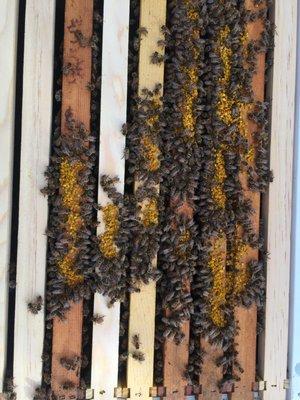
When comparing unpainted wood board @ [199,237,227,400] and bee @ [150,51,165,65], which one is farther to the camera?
unpainted wood board @ [199,237,227,400]

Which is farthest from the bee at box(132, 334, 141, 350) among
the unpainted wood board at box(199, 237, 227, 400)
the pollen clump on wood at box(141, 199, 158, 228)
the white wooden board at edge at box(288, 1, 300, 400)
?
the white wooden board at edge at box(288, 1, 300, 400)

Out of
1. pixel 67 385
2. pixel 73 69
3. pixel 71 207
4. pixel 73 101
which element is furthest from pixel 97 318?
pixel 73 69

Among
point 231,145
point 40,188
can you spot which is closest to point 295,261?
→ point 231,145

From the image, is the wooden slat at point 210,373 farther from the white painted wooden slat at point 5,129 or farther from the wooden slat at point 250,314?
the white painted wooden slat at point 5,129

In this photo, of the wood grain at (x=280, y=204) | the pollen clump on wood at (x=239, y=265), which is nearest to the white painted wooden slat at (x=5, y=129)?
the pollen clump on wood at (x=239, y=265)

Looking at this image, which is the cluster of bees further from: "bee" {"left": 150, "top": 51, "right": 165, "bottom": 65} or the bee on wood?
the bee on wood

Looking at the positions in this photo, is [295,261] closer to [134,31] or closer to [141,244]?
[141,244]

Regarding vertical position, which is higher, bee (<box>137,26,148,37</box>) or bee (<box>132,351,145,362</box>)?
bee (<box>137,26,148,37</box>)
